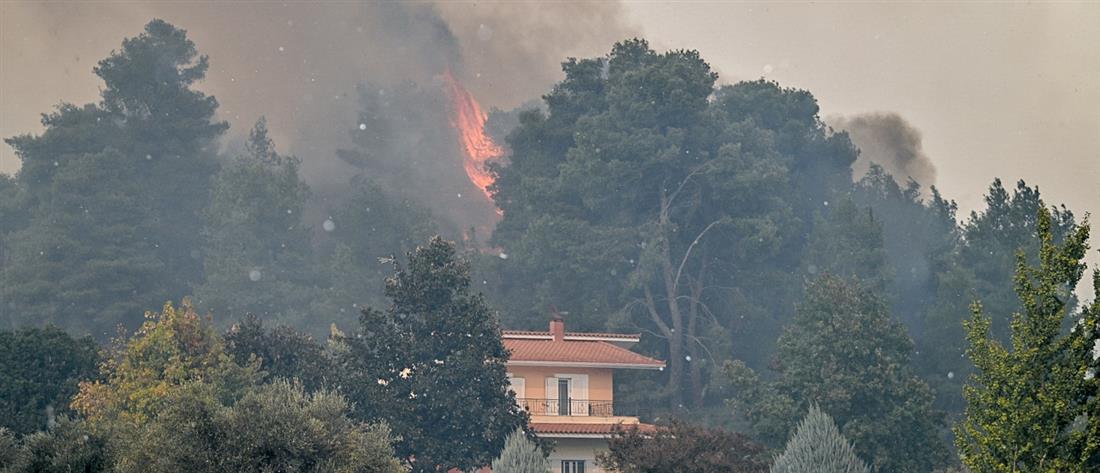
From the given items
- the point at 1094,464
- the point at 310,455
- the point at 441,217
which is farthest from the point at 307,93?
the point at 1094,464

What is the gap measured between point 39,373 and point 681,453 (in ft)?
88.6

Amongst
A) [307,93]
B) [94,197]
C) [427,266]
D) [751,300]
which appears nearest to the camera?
[427,266]

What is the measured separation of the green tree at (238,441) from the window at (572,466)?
31704mm

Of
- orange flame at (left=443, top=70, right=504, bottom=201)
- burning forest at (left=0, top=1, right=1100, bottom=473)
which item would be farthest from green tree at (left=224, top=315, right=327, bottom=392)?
orange flame at (left=443, top=70, right=504, bottom=201)

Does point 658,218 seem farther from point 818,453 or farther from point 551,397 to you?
point 818,453

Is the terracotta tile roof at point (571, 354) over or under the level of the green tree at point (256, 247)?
under

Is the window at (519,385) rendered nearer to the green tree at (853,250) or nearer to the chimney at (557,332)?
the chimney at (557,332)

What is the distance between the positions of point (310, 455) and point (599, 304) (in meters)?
61.9

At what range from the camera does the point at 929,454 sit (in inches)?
2516

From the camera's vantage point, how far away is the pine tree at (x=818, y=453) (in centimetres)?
5297

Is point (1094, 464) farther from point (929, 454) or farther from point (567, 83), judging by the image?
point (567, 83)

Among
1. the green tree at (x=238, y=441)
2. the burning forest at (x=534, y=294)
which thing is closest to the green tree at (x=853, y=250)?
the burning forest at (x=534, y=294)

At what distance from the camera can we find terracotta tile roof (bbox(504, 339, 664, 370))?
72312mm

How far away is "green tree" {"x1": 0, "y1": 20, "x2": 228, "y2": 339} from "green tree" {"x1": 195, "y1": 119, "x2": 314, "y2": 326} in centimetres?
313
